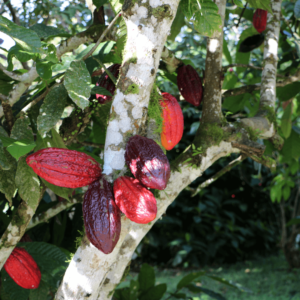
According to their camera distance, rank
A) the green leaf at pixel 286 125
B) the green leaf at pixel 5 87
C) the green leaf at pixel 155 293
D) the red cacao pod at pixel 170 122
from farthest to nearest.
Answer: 1. the green leaf at pixel 286 125
2. the green leaf at pixel 155 293
3. the green leaf at pixel 5 87
4. the red cacao pod at pixel 170 122

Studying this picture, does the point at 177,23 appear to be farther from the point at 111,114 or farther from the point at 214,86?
the point at 111,114

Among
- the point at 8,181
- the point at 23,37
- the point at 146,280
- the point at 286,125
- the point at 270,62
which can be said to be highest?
the point at 23,37

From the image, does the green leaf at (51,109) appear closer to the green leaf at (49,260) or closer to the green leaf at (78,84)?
the green leaf at (78,84)

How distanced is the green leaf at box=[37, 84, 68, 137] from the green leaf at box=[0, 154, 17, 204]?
138mm

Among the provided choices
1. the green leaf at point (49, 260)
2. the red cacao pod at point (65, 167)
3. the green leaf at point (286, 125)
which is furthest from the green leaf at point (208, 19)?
the green leaf at point (286, 125)

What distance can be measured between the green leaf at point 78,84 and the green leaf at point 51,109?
98mm

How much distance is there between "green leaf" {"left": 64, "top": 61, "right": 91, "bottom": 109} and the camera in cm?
63

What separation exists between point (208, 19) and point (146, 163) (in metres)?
0.48

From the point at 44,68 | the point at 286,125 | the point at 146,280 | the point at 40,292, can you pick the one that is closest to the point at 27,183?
the point at 44,68

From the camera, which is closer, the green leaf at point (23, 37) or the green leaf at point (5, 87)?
the green leaf at point (23, 37)

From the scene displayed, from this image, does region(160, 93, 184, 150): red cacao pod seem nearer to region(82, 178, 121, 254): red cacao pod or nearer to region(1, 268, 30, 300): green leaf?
region(82, 178, 121, 254): red cacao pod

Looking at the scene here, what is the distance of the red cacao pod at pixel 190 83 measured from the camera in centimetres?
104

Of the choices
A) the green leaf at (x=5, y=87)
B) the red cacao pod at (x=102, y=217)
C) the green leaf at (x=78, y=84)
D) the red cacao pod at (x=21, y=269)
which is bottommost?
the red cacao pod at (x=21, y=269)

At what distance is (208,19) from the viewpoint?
860mm
